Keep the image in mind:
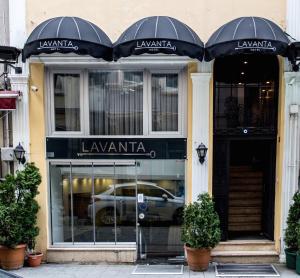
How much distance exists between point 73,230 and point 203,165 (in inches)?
135

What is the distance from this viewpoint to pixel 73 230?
9805 mm

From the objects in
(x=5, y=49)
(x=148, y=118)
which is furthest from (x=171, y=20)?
(x=5, y=49)

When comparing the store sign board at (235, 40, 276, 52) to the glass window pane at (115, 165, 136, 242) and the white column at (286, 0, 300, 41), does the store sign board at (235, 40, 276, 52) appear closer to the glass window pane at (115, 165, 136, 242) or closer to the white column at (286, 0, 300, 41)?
the white column at (286, 0, 300, 41)

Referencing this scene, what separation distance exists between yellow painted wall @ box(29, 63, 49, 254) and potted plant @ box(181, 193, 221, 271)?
10.5 feet

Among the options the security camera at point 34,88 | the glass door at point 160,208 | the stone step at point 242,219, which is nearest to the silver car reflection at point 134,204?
the glass door at point 160,208

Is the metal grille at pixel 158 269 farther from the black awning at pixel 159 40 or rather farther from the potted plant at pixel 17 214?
the black awning at pixel 159 40

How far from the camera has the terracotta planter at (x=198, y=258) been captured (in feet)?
28.8

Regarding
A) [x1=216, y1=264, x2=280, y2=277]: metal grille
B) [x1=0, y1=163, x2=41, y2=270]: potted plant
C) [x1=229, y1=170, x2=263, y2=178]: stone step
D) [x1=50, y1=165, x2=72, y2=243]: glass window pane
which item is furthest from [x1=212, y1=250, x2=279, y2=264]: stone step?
[x1=0, y1=163, x2=41, y2=270]: potted plant

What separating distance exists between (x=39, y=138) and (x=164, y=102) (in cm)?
294

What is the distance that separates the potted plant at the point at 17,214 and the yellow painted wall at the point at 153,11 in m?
3.29

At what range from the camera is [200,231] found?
862cm

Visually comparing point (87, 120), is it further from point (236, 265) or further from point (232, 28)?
point (236, 265)

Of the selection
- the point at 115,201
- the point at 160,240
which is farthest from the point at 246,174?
the point at 115,201

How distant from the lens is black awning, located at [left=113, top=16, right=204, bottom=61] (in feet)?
26.1
